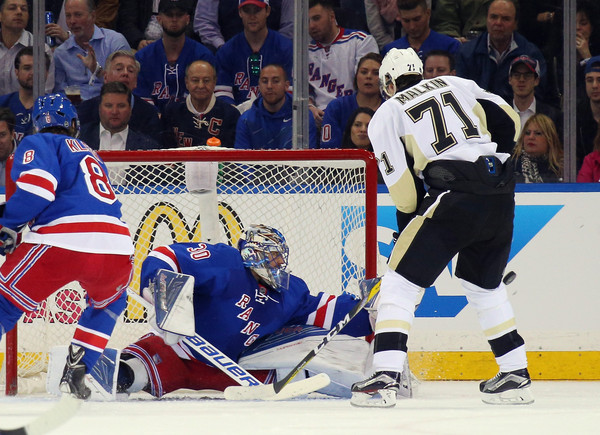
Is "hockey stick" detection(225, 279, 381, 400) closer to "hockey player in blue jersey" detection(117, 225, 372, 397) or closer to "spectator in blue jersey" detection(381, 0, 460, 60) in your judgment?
"hockey player in blue jersey" detection(117, 225, 372, 397)

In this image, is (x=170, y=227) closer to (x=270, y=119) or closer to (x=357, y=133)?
(x=270, y=119)

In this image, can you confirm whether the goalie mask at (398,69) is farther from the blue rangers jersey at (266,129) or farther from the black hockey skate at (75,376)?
the black hockey skate at (75,376)

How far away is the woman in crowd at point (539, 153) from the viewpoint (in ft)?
13.5

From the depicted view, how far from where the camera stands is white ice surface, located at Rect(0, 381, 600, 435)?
225 cm

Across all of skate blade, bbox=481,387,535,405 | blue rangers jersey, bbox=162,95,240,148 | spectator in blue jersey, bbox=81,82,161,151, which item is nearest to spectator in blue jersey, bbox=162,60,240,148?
blue rangers jersey, bbox=162,95,240,148

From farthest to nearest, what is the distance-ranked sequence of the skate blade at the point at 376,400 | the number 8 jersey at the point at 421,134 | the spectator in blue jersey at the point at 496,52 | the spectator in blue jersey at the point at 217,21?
the spectator in blue jersey at the point at 217,21 < the spectator in blue jersey at the point at 496,52 < the number 8 jersey at the point at 421,134 < the skate blade at the point at 376,400

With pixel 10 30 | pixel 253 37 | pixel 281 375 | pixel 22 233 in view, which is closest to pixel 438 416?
pixel 281 375

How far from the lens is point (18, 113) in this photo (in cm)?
413

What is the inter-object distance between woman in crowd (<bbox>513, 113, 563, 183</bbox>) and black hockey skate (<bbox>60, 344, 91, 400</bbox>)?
80.8 inches

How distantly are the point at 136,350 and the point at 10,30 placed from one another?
1647 millimetres

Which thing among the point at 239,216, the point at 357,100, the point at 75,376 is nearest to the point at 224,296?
the point at 239,216

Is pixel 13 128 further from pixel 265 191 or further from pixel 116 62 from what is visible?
pixel 265 191

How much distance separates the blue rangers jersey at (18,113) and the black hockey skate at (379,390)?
2046 millimetres

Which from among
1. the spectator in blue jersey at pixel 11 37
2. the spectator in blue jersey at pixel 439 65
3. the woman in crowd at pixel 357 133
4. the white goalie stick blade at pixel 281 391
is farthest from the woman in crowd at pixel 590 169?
the spectator in blue jersey at pixel 11 37
